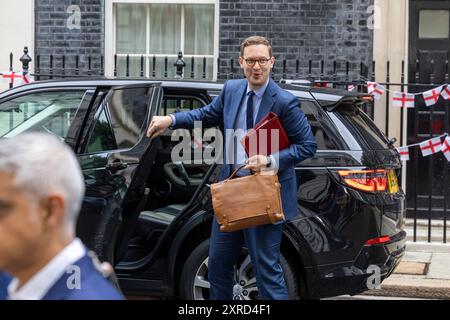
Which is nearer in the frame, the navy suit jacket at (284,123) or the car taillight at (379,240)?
the navy suit jacket at (284,123)

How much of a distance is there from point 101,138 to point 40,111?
21.3 inches

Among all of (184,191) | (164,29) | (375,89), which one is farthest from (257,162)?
(164,29)

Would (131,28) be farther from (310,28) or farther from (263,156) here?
(263,156)

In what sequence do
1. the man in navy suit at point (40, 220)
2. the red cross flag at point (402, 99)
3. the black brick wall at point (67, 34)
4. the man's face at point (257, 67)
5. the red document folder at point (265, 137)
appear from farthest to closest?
the black brick wall at point (67, 34), the red cross flag at point (402, 99), the man's face at point (257, 67), the red document folder at point (265, 137), the man in navy suit at point (40, 220)

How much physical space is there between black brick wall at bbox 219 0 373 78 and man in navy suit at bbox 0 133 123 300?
8592 mm

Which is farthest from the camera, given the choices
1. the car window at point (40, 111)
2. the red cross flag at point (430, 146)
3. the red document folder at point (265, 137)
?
the red cross flag at point (430, 146)

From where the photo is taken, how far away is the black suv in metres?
5.73

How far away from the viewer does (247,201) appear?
5.08m

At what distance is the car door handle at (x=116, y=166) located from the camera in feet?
19.0

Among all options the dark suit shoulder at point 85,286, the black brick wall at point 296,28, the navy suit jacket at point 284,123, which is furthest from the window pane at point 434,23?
the dark suit shoulder at point 85,286

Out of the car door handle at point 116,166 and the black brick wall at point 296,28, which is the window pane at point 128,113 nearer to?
the car door handle at point 116,166

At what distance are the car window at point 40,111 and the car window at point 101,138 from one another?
233mm

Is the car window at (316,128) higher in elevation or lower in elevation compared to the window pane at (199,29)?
lower

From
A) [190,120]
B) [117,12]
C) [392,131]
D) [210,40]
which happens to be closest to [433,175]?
[392,131]
